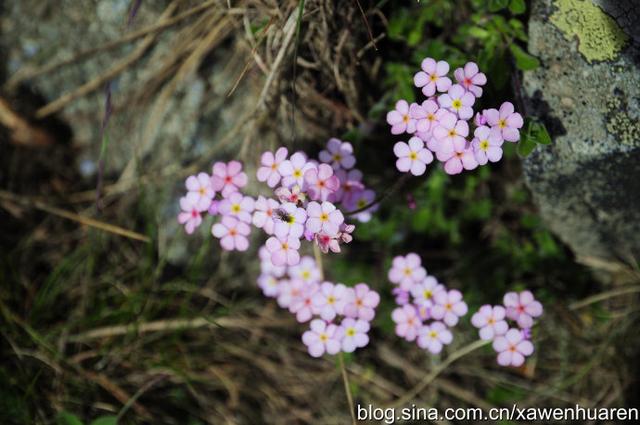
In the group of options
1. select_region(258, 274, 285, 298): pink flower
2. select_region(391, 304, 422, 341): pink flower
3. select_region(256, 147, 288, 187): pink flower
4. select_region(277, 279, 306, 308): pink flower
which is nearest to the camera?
select_region(256, 147, 288, 187): pink flower

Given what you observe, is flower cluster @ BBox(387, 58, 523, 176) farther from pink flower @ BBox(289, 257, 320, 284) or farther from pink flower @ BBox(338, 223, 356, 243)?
pink flower @ BBox(289, 257, 320, 284)

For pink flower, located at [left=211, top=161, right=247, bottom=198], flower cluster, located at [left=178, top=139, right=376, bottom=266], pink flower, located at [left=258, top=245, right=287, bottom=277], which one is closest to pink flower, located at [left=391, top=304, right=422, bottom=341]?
flower cluster, located at [left=178, top=139, right=376, bottom=266]

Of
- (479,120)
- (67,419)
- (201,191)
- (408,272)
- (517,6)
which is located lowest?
(67,419)

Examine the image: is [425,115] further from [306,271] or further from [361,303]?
[306,271]

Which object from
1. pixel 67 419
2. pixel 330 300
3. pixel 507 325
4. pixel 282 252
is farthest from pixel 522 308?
pixel 67 419

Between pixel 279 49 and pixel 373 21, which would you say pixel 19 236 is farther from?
pixel 373 21

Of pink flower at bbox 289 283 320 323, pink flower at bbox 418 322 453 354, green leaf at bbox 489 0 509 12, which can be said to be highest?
green leaf at bbox 489 0 509 12
